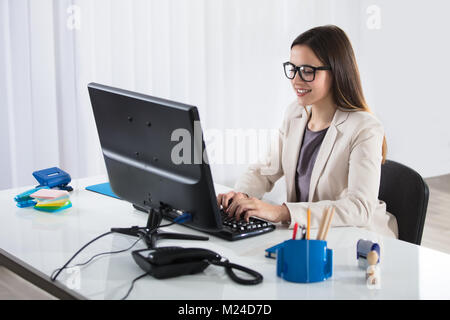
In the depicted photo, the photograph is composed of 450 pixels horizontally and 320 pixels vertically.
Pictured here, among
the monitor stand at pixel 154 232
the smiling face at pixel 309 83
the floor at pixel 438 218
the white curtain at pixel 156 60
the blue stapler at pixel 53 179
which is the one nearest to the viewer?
the monitor stand at pixel 154 232

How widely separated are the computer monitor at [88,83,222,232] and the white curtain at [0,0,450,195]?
170 centimetres

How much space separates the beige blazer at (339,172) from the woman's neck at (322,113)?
0.14 feet

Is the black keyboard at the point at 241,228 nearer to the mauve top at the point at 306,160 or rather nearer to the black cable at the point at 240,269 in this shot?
→ the black cable at the point at 240,269

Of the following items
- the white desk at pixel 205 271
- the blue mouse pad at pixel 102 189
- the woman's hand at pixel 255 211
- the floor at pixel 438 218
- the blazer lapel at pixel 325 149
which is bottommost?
the floor at pixel 438 218

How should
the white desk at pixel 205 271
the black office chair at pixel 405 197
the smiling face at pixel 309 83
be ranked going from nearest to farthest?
1. the white desk at pixel 205 271
2. the black office chair at pixel 405 197
3. the smiling face at pixel 309 83

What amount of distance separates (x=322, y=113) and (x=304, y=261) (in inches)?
34.3

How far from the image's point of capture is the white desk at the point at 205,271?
1258 mm

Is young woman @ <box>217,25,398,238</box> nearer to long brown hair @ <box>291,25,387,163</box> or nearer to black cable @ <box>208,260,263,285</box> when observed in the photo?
long brown hair @ <box>291,25,387,163</box>

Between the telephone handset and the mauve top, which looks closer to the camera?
the telephone handset

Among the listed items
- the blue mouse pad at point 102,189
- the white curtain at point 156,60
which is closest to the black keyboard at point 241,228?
the blue mouse pad at point 102,189

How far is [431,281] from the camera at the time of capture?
1.32m

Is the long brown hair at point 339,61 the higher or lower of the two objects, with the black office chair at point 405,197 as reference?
higher

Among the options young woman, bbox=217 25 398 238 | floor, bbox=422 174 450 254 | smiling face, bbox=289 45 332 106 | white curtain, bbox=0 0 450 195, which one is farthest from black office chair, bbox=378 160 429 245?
white curtain, bbox=0 0 450 195

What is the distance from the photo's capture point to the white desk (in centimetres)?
126
